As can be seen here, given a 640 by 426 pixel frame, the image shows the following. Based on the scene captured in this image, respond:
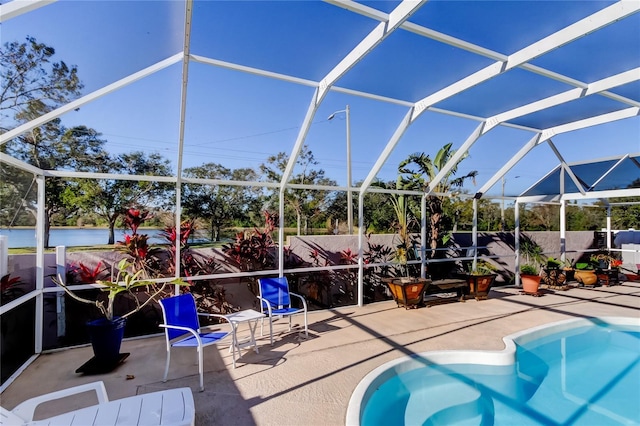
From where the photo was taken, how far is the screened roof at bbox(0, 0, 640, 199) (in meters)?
3.45

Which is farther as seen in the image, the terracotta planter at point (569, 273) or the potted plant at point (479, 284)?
the terracotta planter at point (569, 273)

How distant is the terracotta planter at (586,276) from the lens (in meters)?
9.56

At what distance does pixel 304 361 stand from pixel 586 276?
9171 millimetres

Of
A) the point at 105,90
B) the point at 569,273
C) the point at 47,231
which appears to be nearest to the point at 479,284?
the point at 569,273

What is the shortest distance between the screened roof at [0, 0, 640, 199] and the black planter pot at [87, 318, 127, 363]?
2.15m

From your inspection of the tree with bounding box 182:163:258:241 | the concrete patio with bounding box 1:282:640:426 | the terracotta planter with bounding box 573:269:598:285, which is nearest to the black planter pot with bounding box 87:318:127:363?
the concrete patio with bounding box 1:282:640:426

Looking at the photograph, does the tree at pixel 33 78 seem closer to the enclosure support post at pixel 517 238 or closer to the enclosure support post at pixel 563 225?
the enclosure support post at pixel 517 238

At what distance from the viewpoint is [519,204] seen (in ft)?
32.0

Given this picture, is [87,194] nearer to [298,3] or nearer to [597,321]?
[298,3]

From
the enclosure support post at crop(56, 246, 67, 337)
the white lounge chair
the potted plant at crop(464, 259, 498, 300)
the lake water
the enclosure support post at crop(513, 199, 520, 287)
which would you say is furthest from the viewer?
the enclosure support post at crop(513, 199, 520, 287)

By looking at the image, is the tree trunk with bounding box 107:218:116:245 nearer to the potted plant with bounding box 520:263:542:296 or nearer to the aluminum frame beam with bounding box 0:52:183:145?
the aluminum frame beam with bounding box 0:52:183:145

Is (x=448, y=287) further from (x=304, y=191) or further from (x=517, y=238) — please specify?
(x=304, y=191)

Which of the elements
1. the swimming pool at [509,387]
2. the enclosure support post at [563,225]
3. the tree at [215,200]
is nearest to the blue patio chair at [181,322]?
the swimming pool at [509,387]

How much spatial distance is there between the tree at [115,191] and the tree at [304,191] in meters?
2.88
